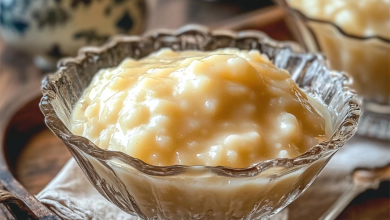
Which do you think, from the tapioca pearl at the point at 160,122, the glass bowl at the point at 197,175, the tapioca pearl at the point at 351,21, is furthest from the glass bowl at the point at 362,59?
the tapioca pearl at the point at 160,122

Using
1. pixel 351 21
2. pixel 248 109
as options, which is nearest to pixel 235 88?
pixel 248 109

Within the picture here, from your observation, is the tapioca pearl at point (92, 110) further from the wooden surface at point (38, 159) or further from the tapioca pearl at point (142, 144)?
the wooden surface at point (38, 159)

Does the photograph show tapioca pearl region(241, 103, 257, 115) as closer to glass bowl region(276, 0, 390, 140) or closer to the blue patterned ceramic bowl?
glass bowl region(276, 0, 390, 140)

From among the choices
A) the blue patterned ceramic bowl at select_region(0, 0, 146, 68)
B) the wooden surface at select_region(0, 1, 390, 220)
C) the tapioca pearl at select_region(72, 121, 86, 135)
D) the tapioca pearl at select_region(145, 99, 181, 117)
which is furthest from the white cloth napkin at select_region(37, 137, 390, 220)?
the blue patterned ceramic bowl at select_region(0, 0, 146, 68)

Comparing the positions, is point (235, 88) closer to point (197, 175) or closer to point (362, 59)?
point (197, 175)

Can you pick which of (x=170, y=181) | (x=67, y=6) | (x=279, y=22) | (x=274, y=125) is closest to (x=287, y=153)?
(x=274, y=125)

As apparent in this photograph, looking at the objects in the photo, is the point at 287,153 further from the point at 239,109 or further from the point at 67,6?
the point at 67,6

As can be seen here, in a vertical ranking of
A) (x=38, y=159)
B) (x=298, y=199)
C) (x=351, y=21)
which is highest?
(x=351, y=21)
